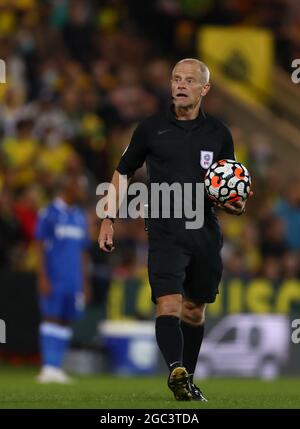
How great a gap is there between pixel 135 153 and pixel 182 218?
551 mm

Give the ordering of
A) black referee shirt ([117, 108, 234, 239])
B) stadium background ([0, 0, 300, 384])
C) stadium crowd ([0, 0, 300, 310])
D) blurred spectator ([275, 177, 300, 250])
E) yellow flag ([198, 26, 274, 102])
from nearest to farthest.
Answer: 1. black referee shirt ([117, 108, 234, 239])
2. stadium background ([0, 0, 300, 384])
3. stadium crowd ([0, 0, 300, 310])
4. blurred spectator ([275, 177, 300, 250])
5. yellow flag ([198, 26, 274, 102])

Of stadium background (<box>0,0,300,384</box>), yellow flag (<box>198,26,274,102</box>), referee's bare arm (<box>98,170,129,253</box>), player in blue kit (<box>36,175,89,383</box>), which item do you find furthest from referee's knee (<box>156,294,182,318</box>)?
yellow flag (<box>198,26,274,102</box>)

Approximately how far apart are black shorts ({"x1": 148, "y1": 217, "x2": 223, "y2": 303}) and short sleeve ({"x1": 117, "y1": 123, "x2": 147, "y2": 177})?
1.76ft

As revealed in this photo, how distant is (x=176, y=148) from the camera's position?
9523 mm

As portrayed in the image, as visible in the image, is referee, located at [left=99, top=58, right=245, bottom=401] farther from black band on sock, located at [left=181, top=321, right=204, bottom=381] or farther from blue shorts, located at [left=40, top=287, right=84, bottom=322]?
blue shorts, located at [left=40, top=287, right=84, bottom=322]

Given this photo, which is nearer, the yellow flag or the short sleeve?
the short sleeve

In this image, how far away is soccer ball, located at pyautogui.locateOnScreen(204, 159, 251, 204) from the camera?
929cm

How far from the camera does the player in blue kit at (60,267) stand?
15070 millimetres

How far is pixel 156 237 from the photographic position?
31.2 ft

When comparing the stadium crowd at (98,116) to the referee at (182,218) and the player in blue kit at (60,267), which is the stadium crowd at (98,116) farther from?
the referee at (182,218)

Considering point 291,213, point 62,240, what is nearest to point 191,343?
point 62,240

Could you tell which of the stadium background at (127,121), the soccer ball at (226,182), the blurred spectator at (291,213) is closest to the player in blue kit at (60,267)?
the stadium background at (127,121)

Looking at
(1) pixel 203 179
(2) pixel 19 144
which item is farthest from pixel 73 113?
(1) pixel 203 179

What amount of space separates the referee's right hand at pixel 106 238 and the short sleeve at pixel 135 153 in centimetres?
38
